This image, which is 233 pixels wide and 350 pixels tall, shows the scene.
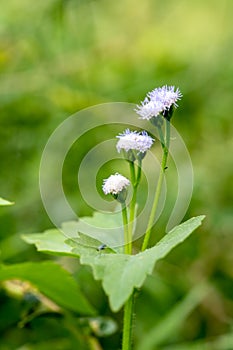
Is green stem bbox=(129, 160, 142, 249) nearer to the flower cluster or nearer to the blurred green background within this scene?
the flower cluster

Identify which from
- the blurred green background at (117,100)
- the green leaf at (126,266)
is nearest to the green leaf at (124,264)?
the green leaf at (126,266)

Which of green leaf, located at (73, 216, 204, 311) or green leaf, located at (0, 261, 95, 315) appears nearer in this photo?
green leaf, located at (73, 216, 204, 311)

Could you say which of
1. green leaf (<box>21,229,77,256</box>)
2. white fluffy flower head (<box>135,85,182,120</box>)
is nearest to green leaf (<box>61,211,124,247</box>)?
green leaf (<box>21,229,77,256</box>)

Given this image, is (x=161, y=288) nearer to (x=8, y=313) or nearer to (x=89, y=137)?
(x=8, y=313)

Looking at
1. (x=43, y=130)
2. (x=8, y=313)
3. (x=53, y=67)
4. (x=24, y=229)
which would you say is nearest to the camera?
(x=8, y=313)

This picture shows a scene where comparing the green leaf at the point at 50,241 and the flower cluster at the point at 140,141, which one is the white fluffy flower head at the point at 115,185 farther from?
the green leaf at the point at 50,241

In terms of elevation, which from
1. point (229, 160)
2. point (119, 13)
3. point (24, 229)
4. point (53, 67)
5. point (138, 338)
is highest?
point (119, 13)

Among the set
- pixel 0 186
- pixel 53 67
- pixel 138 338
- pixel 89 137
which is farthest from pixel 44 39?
pixel 138 338
